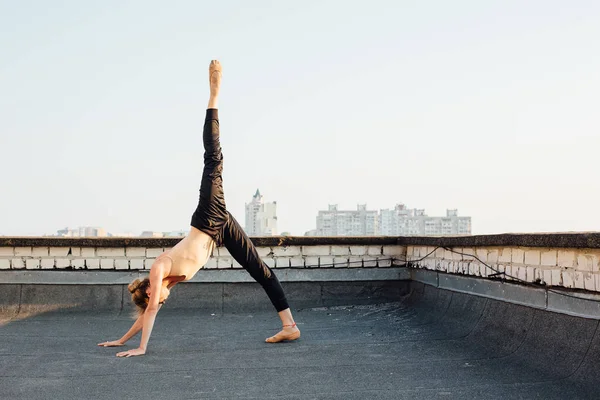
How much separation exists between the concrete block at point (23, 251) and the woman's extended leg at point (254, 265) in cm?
363

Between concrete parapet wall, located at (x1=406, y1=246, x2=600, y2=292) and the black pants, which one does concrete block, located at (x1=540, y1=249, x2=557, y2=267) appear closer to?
concrete parapet wall, located at (x1=406, y1=246, x2=600, y2=292)

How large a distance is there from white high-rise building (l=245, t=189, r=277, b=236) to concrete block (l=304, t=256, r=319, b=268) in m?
79.0

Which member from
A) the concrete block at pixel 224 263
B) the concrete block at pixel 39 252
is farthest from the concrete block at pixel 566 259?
the concrete block at pixel 39 252

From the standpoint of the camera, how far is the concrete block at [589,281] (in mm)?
4035

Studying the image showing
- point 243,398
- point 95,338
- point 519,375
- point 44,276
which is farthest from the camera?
point 44,276

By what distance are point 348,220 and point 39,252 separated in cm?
12572

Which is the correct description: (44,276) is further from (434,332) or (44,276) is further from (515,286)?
(515,286)

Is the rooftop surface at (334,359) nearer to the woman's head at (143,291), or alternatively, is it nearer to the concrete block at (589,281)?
the concrete block at (589,281)

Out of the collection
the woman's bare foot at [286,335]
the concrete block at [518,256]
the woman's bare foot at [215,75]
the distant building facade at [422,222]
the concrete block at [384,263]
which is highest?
the distant building facade at [422,222]

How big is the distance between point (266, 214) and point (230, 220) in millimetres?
96857

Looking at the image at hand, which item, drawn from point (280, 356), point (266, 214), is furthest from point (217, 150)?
point (266, 214)

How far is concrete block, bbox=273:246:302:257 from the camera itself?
8.22 metres

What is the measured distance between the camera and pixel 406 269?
325 inches

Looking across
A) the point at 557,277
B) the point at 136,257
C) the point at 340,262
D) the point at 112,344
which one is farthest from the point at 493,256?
the point at 136,257
